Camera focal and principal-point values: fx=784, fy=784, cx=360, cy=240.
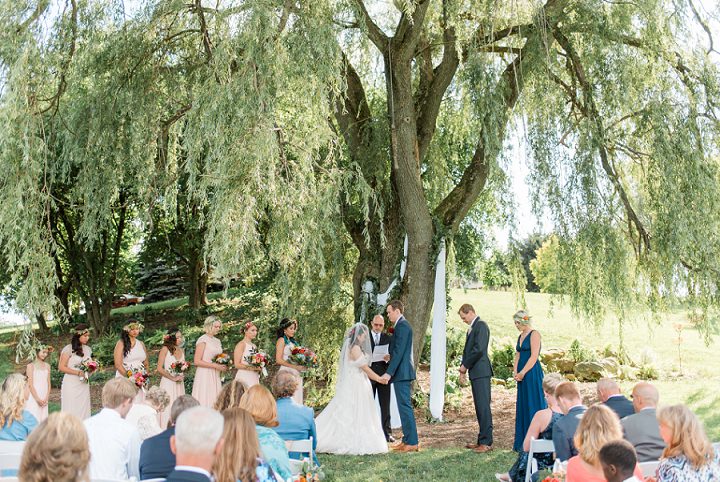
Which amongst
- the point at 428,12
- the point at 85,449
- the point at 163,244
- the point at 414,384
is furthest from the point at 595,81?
the point at 163,244

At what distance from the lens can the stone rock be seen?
50.5 ft

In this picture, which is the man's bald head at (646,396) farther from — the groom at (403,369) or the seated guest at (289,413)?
the groom at (403,369)

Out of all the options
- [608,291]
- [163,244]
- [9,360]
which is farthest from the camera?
[163,244]

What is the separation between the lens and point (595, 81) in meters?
10.5

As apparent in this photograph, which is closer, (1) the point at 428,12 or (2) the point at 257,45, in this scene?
(2) the point at 257,45

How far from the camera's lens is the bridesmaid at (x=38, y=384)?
30.4 ft

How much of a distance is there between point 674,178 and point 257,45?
528 centimetres

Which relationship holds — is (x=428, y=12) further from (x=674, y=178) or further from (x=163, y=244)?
(x=163, y=244)

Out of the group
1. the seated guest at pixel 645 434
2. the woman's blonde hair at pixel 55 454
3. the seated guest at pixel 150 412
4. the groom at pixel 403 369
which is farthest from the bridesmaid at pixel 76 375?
the seated guest at pixel 645 434

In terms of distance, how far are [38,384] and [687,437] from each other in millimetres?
7580

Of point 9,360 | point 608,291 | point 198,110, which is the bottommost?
point 9,360

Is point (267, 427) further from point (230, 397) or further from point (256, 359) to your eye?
point (256, 359)

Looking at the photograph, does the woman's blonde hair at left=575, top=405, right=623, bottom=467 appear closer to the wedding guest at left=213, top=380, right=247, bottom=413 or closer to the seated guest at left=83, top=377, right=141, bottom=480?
the wedding guest at left=213, top=380, right=247, bottom=413

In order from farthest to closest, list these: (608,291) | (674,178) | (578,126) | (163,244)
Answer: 1. (163,244)
2. (608,291)
3. (578,126)
4. (674,178)
